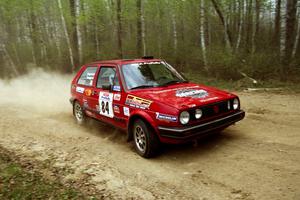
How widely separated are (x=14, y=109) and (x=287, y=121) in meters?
9.32

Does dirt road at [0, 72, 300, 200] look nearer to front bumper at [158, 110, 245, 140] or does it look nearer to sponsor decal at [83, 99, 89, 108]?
Answer: front bumper at [158, 110, 245, 140]

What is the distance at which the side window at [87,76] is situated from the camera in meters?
7.40

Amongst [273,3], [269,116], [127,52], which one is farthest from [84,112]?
[273,3]

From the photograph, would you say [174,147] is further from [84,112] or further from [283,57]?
[283,57]

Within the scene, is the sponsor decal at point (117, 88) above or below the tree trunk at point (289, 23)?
below

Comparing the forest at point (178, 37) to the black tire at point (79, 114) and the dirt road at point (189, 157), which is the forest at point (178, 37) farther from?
the black tire at point (79, 114)

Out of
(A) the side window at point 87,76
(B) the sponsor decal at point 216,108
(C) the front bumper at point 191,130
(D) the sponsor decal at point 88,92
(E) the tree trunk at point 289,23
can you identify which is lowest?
(C) the front bumper at point 191,130

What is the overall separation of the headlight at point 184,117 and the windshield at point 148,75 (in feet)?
4.47

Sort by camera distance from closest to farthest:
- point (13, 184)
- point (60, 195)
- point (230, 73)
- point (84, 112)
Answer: point (60, 195) < point (13, 184) < point (84, 112) < point (230, 73)

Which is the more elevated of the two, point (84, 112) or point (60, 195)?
point (84, 112)

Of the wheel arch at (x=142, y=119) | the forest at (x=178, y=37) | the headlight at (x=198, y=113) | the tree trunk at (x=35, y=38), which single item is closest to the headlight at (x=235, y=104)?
the headlight at (x=198, y=113)

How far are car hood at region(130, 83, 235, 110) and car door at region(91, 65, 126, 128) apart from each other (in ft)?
1.86

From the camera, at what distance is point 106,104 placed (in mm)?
6566

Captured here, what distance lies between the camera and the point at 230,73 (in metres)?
13.5
